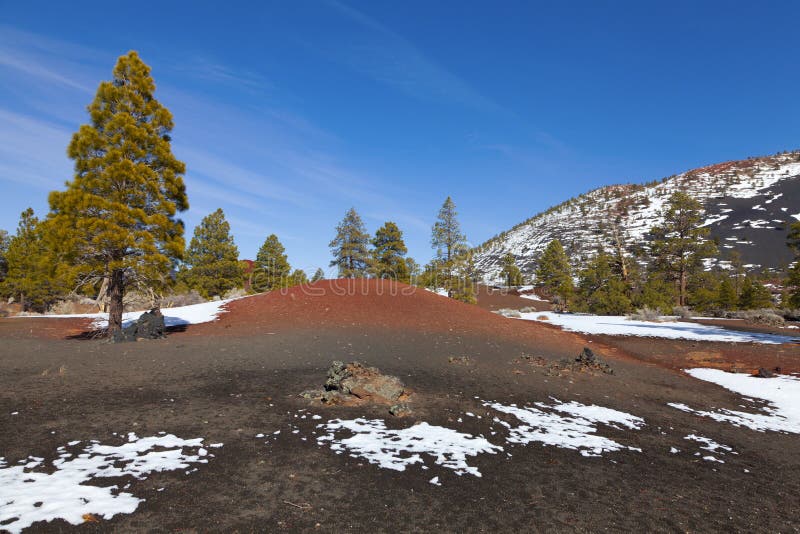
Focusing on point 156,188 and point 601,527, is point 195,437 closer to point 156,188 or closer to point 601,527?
point 601,527

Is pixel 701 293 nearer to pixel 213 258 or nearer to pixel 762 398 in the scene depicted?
pixel 762 398

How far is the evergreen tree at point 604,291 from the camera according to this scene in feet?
120

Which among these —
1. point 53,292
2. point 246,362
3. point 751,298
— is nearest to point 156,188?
point 246,362

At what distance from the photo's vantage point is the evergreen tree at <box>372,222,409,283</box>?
53.5 m

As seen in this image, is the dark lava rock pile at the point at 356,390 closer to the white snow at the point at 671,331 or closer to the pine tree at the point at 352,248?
the white snow at the point at 671,331

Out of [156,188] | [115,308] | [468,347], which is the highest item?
[156,188]


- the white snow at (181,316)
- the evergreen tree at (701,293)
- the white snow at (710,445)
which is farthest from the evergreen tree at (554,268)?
the white snow at (710,445)

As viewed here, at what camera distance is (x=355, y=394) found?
8992 millimetres

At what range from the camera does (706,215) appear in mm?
127688

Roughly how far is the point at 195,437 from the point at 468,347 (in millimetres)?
13048

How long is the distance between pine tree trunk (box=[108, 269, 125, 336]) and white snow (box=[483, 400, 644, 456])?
1685 cm

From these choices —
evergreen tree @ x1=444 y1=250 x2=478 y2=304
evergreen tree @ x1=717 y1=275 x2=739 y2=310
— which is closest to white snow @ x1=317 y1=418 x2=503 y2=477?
evergreen tree @ x1=444 y1=250 x2=478 y2=304

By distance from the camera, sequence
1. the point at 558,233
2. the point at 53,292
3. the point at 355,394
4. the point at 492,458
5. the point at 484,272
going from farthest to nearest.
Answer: the point at 558,233 → the point at 484,272 → the point at 53,292 → the point at 355,394 → the point at 492,458

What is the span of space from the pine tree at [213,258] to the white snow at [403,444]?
→ 42.2 m
